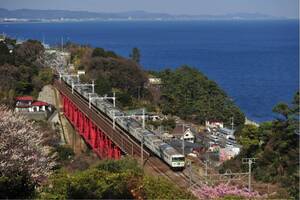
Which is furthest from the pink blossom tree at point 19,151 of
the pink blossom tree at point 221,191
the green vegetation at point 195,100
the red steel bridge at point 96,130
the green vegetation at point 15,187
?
the green vegetation at point 195,100

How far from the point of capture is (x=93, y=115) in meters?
16.3

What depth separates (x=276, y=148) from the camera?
11.8 meters

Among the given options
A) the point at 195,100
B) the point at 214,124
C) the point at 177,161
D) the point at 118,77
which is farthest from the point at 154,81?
the point at 177,161

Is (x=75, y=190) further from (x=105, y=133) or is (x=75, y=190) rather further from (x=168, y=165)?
(x=105, y=133)

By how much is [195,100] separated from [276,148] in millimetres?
10250

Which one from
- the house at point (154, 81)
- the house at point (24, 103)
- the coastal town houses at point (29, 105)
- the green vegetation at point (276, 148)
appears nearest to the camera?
the green vegetation at point (276, 148)

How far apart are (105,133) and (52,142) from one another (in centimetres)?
185

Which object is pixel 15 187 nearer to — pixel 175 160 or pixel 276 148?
pixel 175 160

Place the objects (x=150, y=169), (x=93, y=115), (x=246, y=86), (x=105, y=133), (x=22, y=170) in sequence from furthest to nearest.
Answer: (x=246, y=86) → (x=93, y=115) → (x=105, y=133) → (x=150, y=169) → (x=22, y=170)

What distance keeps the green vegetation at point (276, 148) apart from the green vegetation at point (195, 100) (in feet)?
24.7

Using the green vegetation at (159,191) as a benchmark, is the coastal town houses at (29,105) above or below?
below

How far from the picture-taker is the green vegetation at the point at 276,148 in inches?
420

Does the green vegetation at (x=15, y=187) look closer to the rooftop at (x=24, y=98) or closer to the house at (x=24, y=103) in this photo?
the house at (x=24, y=103)

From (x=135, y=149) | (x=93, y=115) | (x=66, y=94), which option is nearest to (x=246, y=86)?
(x=66, y=94)
